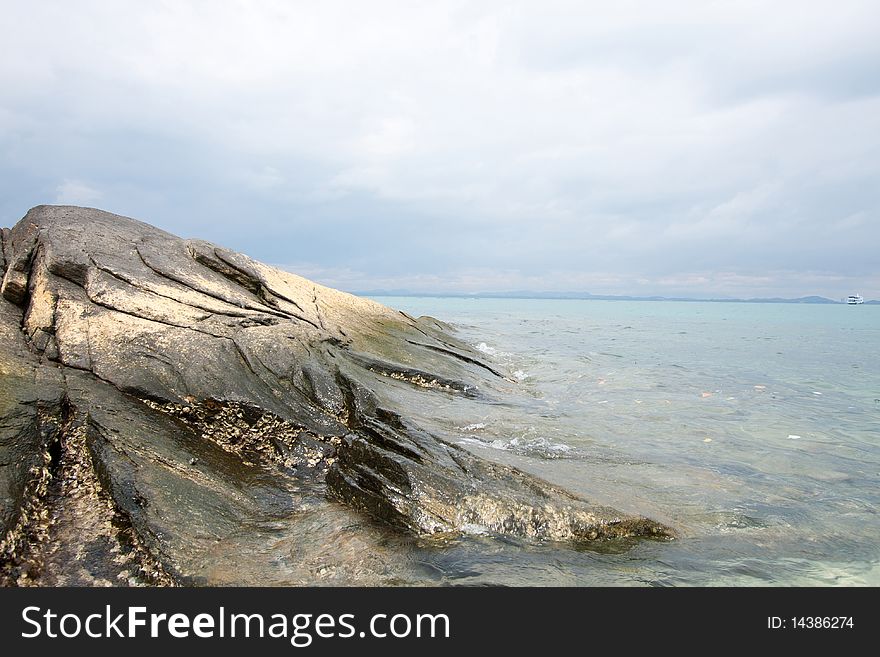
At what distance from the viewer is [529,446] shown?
29.9 feet

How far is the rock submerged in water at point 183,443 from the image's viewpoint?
16.0 ft

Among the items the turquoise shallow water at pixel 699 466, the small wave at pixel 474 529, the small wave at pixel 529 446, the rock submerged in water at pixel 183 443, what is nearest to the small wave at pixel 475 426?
the turquoise shallow water at pixel 699 466

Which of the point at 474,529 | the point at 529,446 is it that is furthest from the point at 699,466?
the point at 474,529

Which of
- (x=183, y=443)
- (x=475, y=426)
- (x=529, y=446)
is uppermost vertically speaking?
(x=183, y=443)

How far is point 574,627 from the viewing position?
416 cm

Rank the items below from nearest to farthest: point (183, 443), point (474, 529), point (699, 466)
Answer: point (474, 529)
point (183, 443)
point (699, 466)

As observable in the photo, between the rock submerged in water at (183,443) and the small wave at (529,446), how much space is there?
5.09ft

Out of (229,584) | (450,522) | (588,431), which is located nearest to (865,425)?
(588,431)

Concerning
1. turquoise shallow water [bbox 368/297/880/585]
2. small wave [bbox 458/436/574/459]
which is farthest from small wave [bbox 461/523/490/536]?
small wave [bbox 458/436/574/459]

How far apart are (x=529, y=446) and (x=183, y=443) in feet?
18.3

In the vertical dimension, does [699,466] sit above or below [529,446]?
below

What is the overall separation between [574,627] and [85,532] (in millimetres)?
4562

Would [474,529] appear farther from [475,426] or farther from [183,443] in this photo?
[475,426]

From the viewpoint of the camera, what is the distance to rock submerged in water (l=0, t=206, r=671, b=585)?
16.0 feet
